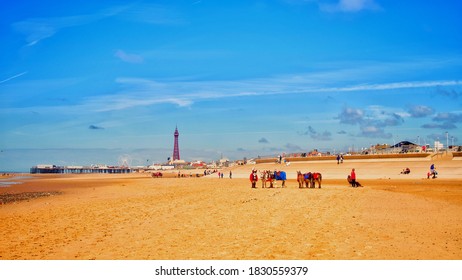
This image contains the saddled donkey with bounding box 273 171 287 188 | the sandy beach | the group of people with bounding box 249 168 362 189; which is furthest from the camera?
the saddled donkey with bounding box 273 171 287 188

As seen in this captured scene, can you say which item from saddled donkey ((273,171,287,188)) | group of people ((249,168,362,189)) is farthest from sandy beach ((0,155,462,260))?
saddled donkey ((273,171,287,188))

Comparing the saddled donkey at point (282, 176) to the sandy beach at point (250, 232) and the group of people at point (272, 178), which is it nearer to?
the group of people at point (272, 178)

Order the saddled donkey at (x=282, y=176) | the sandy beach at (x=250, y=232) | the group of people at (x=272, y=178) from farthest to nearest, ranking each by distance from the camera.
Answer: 1. the saddled donkey at (x=282, y=176)
2. the group of people at (x=272, y=178)
3. the sandy beach at (x=250, y=232)

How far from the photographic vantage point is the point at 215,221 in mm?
15680

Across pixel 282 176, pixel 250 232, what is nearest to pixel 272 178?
pixel 282 176

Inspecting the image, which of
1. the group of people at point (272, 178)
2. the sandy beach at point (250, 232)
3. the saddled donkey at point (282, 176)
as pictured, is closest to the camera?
the sandy beach at point (250, 232)

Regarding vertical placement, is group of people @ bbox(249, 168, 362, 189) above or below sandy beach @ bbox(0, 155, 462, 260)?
above

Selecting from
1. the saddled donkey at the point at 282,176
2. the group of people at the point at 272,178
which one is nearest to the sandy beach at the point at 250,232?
the group of people at the point at 272,178

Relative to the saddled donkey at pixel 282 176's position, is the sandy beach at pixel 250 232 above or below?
below

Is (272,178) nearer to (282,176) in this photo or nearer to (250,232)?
(282,176)

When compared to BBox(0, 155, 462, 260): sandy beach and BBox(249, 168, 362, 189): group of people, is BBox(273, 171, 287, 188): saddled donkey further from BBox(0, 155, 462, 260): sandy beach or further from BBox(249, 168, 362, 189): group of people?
BBox(0, 155, 462, 260): sandy beach

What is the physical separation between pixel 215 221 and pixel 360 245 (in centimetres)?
616

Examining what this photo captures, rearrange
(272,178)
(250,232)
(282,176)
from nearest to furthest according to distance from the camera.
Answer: (250,232) < (272,178) < (282,176)
